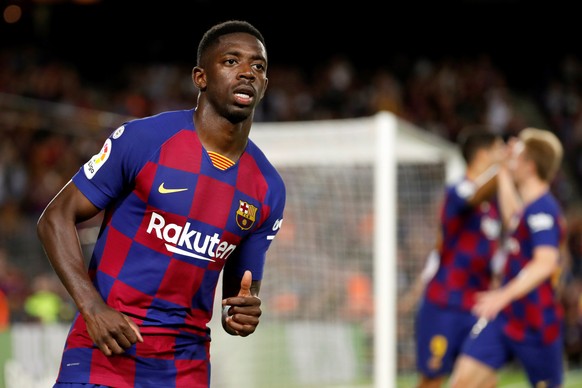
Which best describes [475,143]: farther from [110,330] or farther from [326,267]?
[110,330]

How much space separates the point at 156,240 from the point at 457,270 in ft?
14.5

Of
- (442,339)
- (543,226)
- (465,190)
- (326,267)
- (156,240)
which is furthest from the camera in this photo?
(326,267)

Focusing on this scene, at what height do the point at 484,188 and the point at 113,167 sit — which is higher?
the point at 484,188

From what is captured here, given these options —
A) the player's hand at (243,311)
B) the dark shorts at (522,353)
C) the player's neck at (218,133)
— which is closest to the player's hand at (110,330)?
the player's hand at (243,311)

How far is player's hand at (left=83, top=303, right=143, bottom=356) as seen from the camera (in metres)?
3.25

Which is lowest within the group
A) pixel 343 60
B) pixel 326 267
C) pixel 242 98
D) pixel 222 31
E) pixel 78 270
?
pixel 78 270

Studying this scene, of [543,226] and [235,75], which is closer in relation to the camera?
[235,75]

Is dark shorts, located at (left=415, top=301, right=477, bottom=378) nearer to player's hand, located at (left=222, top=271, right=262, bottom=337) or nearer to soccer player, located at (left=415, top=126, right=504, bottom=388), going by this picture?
soccer player, located at (left=415, top=126, right=504, bottom=388)

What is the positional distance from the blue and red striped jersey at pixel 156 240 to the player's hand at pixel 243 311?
18 centimetres

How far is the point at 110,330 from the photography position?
3.25m

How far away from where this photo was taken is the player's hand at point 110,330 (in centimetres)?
325

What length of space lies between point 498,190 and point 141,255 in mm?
4495

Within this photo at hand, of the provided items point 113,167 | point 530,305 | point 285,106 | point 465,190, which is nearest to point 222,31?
point 113,167

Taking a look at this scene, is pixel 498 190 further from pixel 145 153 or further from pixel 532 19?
pixel 532 19
